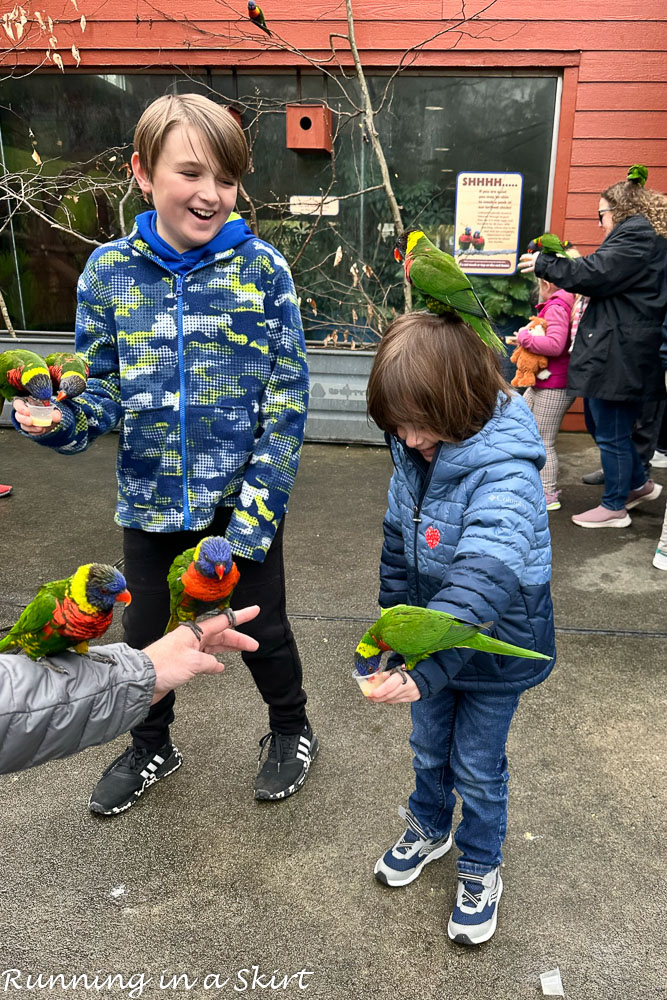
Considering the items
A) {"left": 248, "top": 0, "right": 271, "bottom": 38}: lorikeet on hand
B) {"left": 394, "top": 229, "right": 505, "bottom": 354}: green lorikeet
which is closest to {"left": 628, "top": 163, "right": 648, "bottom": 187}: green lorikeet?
{"left": 394, "top": 229, "right": 505, "bottom": 354}: green lorikeet

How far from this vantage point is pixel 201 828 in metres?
2.23

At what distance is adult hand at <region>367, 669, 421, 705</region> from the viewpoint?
4.66 ft

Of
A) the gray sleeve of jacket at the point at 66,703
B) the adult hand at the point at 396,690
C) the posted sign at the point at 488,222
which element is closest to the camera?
the gray sleeve of jacket at the point at 66,703

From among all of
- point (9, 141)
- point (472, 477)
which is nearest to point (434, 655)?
point (472, 477)

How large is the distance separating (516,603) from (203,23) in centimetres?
644

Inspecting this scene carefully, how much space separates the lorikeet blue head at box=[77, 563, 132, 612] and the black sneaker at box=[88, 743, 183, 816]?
1.07 meters

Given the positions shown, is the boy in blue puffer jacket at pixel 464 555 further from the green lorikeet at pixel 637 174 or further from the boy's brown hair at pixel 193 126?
the green lorikeet at pixel 637 174

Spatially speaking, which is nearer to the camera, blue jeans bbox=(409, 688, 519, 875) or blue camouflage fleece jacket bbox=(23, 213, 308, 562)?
blue jeans bbox=(409, 688, 519, 875)

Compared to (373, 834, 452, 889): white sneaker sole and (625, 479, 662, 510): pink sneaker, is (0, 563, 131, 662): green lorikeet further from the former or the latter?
(625, 479, 662, 510): pink sneaker

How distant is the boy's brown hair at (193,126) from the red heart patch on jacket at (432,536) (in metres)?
1.06

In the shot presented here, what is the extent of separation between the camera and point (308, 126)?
20.4 feet

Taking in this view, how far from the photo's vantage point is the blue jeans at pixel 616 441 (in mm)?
4207

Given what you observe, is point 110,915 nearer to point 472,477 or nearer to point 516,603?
point 516,603

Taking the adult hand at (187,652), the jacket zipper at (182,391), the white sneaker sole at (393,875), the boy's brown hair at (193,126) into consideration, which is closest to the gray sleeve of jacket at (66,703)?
the adult hand at (187,652)
